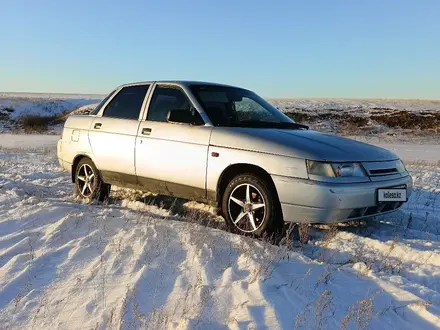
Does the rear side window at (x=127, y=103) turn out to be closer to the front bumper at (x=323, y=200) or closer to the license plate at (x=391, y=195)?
the front bumper at (x=323, y=200)

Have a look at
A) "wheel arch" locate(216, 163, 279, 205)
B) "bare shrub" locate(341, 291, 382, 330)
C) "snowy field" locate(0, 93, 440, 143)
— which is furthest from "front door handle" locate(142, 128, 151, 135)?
"snowy field" locate(0, 93, 440, 143)

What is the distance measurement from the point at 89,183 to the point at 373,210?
369 cm

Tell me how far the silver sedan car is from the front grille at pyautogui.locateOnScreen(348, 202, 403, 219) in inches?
0.5

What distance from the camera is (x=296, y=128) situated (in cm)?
552

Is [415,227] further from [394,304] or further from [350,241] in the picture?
[394,304]

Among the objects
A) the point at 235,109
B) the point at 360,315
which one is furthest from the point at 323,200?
the point at 235,109

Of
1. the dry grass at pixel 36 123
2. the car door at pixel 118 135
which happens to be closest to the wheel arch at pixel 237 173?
the car door at pixel 118 135

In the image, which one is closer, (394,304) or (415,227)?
(394,304)

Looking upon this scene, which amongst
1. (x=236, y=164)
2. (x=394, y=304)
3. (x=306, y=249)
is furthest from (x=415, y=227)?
(x=394, y=304)

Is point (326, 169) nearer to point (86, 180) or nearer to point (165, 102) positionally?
point (165, 102)

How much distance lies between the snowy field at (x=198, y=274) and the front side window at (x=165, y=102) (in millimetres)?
1172

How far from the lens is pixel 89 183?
632 cm

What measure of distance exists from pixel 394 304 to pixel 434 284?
0.65 m

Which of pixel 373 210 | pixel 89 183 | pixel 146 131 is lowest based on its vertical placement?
pixel 89 183
